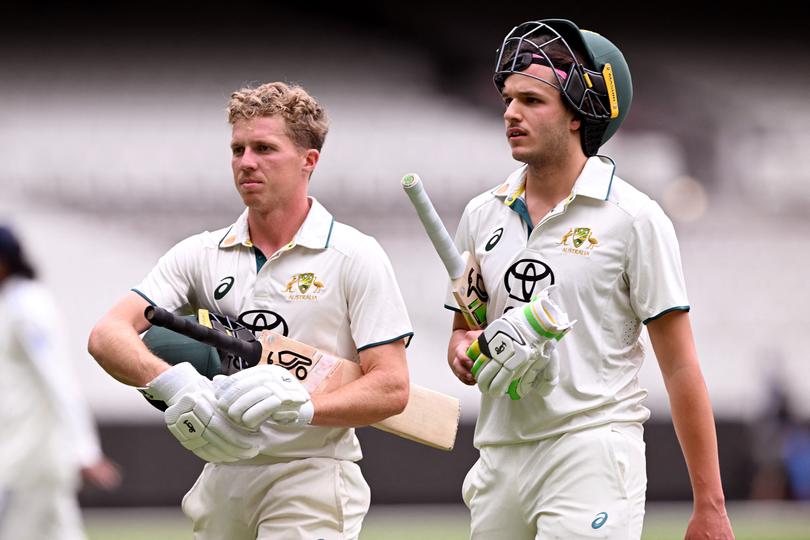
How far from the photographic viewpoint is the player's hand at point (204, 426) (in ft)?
11.0

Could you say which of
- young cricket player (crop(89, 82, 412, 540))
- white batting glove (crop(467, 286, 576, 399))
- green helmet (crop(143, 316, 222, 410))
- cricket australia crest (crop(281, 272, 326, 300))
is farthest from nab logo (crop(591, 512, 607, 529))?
green helmet (crop(143, 316, 222, 410))

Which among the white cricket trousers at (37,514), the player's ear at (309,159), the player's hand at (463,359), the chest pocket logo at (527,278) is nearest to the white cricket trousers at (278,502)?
the player's hand at (463,359)

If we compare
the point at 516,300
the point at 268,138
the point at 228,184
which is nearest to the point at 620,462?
the point at 516,300

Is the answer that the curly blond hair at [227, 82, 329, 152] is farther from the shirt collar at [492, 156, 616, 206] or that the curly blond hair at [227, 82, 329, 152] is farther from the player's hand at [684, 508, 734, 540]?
the player's hand at [684, 508, 734, 540]

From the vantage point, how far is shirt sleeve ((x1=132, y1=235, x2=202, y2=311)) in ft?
12.6

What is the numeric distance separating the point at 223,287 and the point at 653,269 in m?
1.25

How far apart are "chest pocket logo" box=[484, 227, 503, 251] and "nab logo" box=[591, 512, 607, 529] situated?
83 centimetres

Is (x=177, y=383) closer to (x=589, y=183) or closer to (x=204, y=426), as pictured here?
(x=204, y=426)

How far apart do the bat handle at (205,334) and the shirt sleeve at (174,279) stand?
156 mm

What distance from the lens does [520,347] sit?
3.39 meters

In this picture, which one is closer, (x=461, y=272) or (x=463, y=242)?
(x=461, y=272)

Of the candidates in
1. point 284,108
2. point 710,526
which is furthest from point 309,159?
point 710,526

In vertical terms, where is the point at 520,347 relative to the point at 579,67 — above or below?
below

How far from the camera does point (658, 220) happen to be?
3625 millimetres
